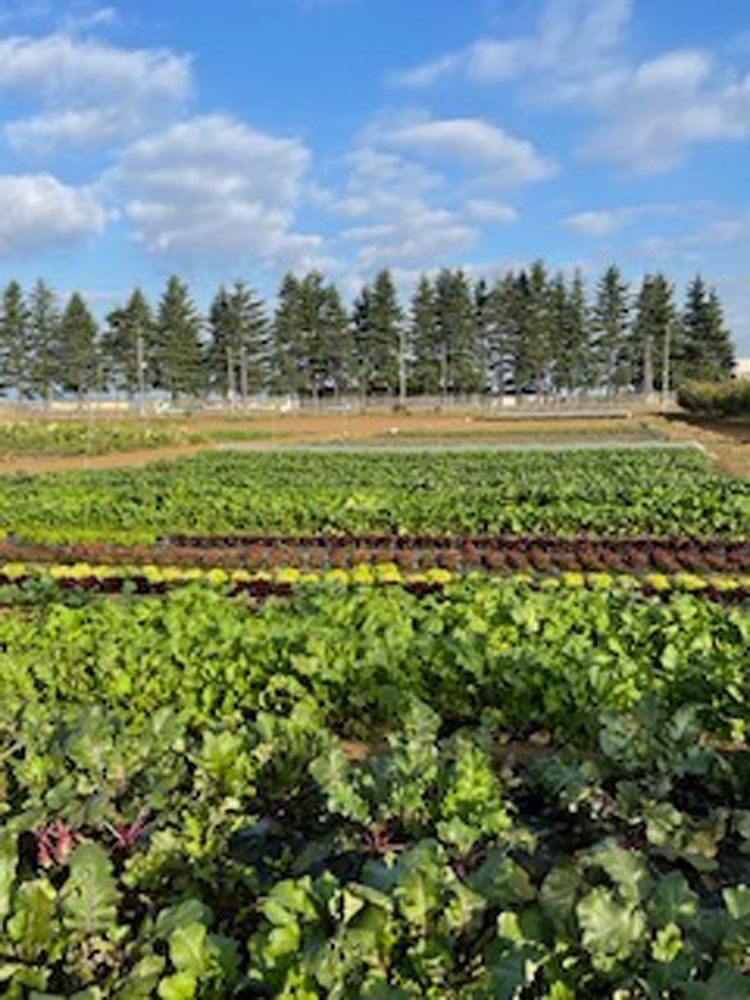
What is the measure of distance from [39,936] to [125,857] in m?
0.98

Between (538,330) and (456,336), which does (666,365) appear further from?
(456,336)

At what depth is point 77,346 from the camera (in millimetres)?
79562

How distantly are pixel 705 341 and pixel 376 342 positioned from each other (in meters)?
29.4

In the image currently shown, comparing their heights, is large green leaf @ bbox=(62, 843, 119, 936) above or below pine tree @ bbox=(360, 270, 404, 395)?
below

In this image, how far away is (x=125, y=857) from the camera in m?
3.78

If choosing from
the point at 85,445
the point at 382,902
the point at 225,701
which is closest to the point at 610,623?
the point at 225,701

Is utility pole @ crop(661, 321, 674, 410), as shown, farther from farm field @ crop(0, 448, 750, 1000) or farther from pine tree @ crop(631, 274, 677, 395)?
farm field @ crop(0, 448, 750, 1000)

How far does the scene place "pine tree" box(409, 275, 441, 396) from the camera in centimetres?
8238

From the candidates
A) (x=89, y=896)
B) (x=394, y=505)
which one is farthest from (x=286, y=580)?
(x=89, y=896)

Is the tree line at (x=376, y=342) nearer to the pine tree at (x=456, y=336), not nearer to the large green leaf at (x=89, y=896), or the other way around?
the pine tree at (x=456, y=336)

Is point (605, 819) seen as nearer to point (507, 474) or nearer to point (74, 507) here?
point (74, 507)

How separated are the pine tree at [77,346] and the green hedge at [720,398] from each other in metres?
51.4

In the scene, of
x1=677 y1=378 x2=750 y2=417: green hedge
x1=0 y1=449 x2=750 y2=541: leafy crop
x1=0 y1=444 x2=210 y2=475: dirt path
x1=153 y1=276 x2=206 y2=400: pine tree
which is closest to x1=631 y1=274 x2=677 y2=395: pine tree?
x1=677 y1=378 x2=750 y2=417: green hedge

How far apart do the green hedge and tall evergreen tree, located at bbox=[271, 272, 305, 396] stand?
Answer: 34.7 m
